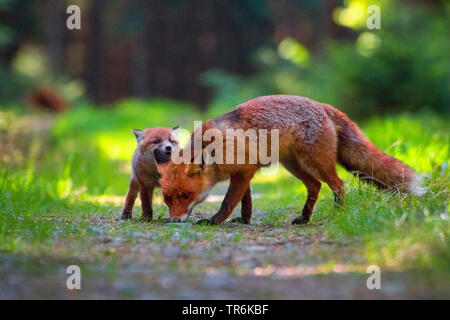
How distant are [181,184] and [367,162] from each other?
86.0 inches

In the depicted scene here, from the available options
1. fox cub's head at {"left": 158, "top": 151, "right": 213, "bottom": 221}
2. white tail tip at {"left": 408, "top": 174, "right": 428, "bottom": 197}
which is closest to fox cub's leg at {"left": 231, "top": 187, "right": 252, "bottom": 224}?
fox cub's head at {"left": 158, "top": 151, "right": 213, "bottom": 221}

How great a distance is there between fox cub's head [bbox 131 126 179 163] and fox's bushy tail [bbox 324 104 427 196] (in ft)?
6.52

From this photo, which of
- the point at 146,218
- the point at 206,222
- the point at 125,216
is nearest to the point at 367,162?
the point at 206,222

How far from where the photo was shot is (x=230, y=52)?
3312 cm

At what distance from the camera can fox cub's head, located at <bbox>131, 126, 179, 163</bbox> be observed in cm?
709

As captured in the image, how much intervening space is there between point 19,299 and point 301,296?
1931 millimetres


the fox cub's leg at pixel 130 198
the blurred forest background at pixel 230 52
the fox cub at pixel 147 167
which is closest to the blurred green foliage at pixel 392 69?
the blurred forest background at pixel 230 52

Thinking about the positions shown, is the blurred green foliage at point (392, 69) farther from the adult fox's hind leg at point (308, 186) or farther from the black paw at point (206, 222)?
the black paw at point (206, 222)

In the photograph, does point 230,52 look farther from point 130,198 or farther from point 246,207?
point 246,207

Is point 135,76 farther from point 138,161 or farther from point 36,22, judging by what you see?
point 138,161

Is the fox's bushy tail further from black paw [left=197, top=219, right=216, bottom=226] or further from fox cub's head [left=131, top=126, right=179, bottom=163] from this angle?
fox cub's head [left=131, top=126, right=179, bottom=163]

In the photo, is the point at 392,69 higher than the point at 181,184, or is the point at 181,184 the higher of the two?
the point at 392,69

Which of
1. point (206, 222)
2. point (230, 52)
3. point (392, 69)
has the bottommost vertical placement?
point (206, 222)

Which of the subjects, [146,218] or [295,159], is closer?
[295,159]
